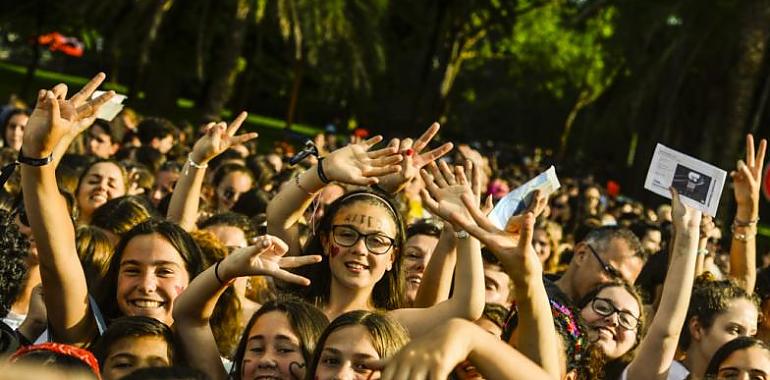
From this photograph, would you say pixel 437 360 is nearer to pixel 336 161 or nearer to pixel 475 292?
pixel 475 292

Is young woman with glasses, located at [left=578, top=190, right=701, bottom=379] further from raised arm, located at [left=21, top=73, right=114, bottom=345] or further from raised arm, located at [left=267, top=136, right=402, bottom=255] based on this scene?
raised arm, located at [left=21, top=73, right=114, bottom=345]

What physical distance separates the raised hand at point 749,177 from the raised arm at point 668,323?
139 centimetres

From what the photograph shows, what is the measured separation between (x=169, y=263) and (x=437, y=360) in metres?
2.05

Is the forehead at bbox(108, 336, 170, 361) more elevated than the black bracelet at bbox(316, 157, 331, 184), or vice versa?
the black bracelet at bbox(316, 157, 331, 184)

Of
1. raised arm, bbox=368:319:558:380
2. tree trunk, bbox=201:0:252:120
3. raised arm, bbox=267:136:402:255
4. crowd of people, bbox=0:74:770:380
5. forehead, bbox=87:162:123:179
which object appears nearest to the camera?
raised arm, bbox=368:319:558:380

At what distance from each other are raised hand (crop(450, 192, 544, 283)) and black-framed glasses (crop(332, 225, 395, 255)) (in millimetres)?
1253

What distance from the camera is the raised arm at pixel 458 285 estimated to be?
5078 mm

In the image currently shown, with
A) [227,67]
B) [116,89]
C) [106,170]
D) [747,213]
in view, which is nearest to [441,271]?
[747,213]

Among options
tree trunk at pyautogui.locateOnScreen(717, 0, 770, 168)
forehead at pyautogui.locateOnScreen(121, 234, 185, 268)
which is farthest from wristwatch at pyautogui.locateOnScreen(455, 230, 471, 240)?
tree trunk at pyautogui.locateOnScreen(717, 0, 770, 168)

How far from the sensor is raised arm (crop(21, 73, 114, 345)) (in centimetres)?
477

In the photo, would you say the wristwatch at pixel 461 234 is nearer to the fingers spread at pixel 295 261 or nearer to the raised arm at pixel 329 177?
the raised arm at pixel 329 177

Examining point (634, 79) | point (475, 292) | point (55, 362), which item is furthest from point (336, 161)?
point (634, 79)

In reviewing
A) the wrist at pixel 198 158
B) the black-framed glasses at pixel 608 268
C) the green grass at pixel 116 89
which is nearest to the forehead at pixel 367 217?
the wrist at pixel 198 158

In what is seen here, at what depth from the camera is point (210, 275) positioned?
4812mm
